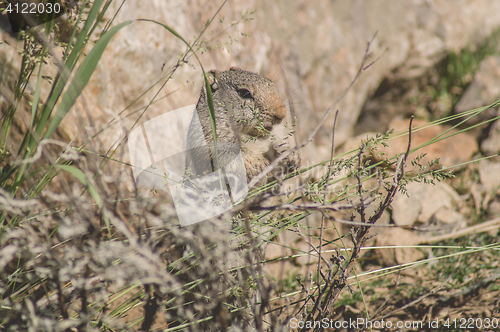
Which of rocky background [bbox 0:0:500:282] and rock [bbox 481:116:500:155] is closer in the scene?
rocky background [bbox 0:0:500:282]

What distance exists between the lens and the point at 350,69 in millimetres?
3758

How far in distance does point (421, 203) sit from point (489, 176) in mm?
767

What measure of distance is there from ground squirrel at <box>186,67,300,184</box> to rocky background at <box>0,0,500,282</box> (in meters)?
0.25

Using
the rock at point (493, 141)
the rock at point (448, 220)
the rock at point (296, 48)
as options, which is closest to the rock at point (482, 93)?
the rock at point (493, 141)

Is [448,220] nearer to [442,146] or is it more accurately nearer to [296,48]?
[442,146]

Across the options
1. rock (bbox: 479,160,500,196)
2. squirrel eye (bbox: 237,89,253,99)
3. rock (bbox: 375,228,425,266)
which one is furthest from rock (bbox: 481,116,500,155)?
squirrel eye (bbox: 237,89,253,99)

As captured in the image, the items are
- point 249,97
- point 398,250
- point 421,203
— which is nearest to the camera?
point 249,97

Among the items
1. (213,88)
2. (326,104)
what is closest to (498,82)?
(326,104)

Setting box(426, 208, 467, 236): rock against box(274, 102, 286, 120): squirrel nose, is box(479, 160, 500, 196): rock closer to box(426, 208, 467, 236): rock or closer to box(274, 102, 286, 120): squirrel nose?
box(426, 208, 467, 236): rock

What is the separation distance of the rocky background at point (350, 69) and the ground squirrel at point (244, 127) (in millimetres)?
248

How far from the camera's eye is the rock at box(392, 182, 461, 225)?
2.82 metres

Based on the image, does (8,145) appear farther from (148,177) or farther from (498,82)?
(498,82)

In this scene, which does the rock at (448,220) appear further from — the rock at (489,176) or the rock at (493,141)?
the rock at (493,141)

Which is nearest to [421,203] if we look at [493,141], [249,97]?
[493,141]
